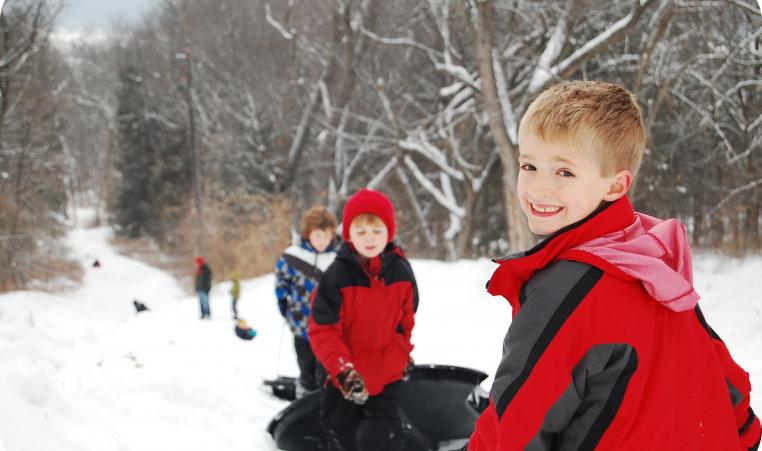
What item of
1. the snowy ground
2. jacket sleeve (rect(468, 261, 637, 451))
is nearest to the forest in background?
the snowy ground

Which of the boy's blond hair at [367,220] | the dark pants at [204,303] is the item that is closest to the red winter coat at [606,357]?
the boy's blond hair at [367,220]

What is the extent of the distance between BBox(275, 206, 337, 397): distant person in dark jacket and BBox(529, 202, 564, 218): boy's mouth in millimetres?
2862

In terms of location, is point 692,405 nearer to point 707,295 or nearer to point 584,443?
point 584,443

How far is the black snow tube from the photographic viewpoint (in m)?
2.76

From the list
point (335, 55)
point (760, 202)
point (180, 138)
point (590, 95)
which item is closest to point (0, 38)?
→ point (335, 55)

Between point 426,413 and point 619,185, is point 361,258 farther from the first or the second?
point 619,185

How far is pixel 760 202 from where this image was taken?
21.9ft

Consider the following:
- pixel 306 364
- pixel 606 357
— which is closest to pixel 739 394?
pixel 606 357

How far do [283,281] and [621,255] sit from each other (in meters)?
3.25

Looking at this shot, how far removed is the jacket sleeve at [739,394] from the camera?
121 centimetres

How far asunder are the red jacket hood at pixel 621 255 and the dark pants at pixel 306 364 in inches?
113

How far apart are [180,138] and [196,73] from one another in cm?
446

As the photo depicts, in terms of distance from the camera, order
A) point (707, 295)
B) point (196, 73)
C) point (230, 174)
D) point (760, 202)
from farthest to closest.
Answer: point (196, 73), point (230, 174), point (760, 202), point (707, 295)

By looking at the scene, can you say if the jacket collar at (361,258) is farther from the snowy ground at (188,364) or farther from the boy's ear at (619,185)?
the boy's ear at (619,185)
